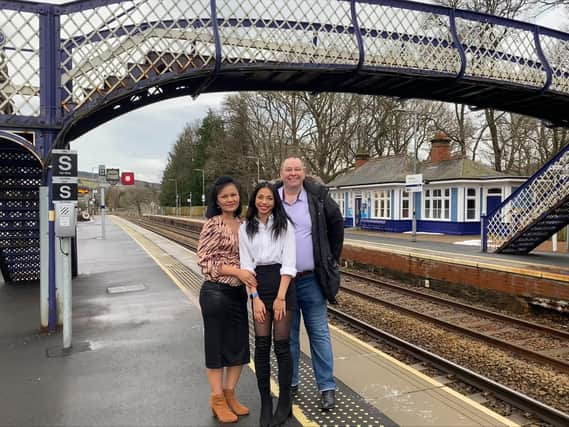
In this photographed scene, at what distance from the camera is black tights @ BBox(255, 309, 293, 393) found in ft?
10.3

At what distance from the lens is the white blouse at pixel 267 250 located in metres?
3.10

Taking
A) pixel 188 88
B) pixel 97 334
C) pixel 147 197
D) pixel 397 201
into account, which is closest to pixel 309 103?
pixel 397 201

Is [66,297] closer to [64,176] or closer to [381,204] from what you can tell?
[64,176]

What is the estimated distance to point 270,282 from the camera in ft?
10.2

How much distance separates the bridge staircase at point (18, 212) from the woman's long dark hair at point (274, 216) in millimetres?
4882

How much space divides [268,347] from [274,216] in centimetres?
96

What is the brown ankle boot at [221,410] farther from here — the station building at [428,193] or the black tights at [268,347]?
the station building at [428,193]

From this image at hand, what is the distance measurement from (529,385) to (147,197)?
111m

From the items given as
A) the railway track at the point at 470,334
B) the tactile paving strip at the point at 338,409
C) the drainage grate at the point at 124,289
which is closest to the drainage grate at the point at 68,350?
the tactile paving strip at the point at 338,409

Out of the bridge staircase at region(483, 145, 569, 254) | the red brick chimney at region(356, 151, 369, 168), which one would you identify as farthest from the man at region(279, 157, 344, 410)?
the red brick chimney at region(356, 151, 369, 168)

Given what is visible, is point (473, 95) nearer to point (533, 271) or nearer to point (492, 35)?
point (492, 35)

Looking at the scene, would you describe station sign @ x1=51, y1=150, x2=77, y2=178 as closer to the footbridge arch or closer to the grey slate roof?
the footbridge arch

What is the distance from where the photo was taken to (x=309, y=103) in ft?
108

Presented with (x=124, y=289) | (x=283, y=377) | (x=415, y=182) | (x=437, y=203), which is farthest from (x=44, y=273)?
(x=437, y=203)
